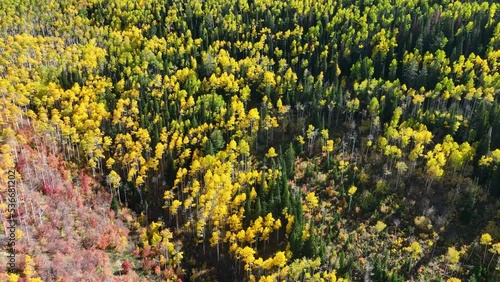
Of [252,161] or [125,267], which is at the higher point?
[252,161]

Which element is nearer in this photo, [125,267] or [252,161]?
[125,267]

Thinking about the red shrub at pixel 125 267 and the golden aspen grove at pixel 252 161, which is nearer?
the red shrub at pixel 125 267

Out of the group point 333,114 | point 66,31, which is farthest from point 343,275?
point 66,31

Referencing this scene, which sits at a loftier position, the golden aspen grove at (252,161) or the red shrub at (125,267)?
the golden aspen grove at (252,161)

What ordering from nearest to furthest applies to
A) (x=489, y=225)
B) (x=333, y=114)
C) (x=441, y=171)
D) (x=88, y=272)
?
(x=88, y=272)
(x=489, y=225)
(x=441, y=171)
(x=333, y=114)

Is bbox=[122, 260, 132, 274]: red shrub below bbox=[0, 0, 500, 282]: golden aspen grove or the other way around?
below

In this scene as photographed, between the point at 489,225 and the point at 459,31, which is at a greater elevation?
the point at 459,31

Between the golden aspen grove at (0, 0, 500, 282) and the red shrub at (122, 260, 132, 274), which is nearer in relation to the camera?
the red shrub at (122, 260, 132, 274)

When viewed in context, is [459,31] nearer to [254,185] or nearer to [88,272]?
[254,185]
